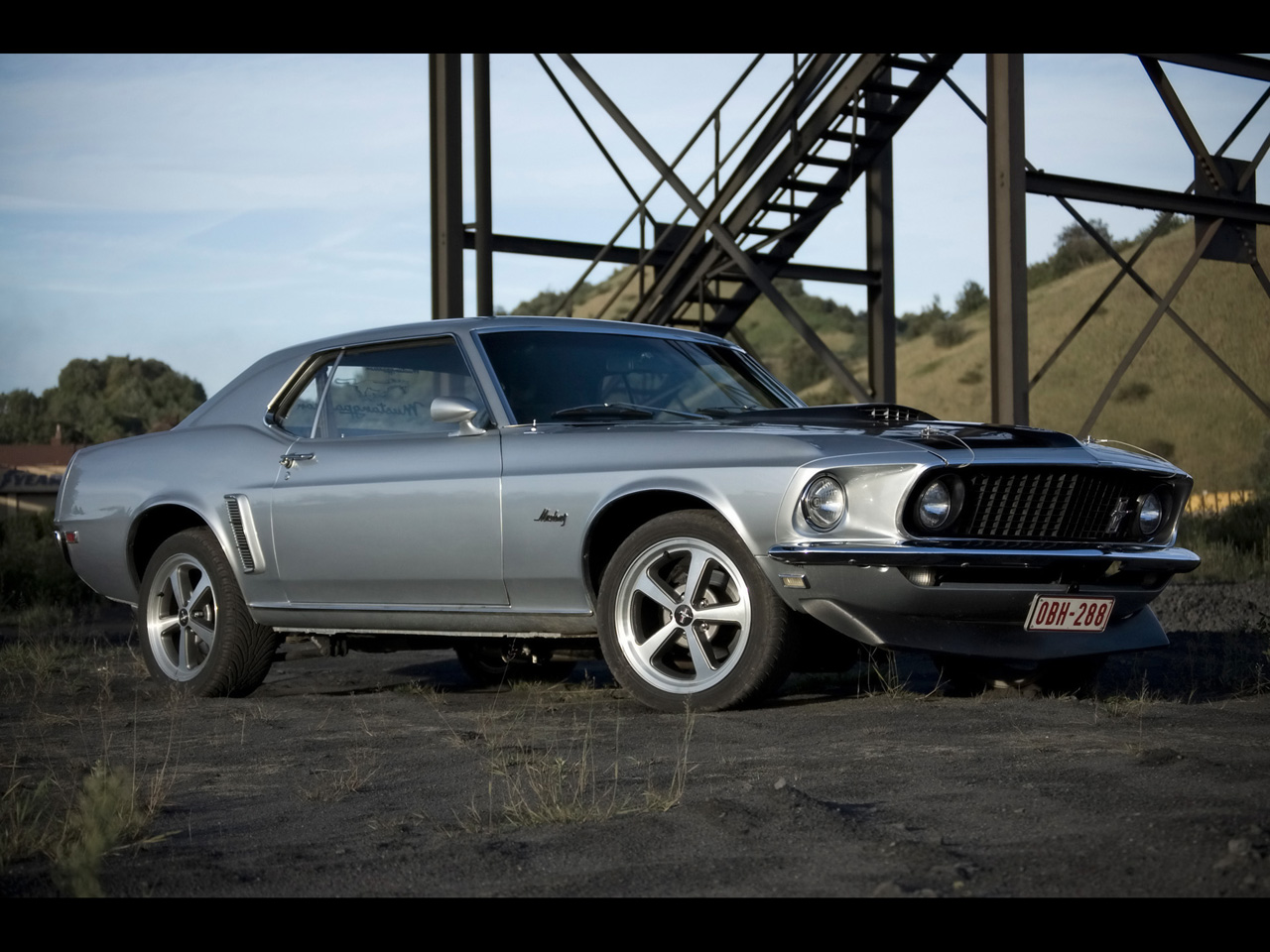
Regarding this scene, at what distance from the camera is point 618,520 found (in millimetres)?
5410

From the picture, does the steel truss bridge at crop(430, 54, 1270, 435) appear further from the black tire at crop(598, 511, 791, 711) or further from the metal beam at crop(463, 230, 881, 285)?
the black tire at crop(598, 511, 791, 711)

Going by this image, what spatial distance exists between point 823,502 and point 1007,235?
6494 millimetres

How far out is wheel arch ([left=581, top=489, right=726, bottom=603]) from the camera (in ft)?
17.2

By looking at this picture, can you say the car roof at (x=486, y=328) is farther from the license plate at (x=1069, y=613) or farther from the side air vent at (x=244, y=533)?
the license plate at (x=1069, y=613)

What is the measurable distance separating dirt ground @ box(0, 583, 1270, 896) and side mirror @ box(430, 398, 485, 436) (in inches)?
43.4

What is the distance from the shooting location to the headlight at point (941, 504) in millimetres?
4766

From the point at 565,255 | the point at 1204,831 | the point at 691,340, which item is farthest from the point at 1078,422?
the point at 1204,831

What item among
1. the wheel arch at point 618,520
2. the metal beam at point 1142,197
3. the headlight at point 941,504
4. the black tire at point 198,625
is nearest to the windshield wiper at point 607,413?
the wheel arch at point 618,520

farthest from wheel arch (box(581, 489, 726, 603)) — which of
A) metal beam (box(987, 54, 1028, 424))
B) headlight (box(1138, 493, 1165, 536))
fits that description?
metal beam (box(987, 54, 1028, 424))

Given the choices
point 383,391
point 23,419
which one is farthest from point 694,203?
point 23,419

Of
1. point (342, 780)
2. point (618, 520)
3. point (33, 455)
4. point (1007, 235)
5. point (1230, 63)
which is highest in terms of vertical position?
point (1230, 63)

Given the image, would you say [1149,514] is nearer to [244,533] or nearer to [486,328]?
[486,328]

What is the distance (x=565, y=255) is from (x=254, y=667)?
790cm
